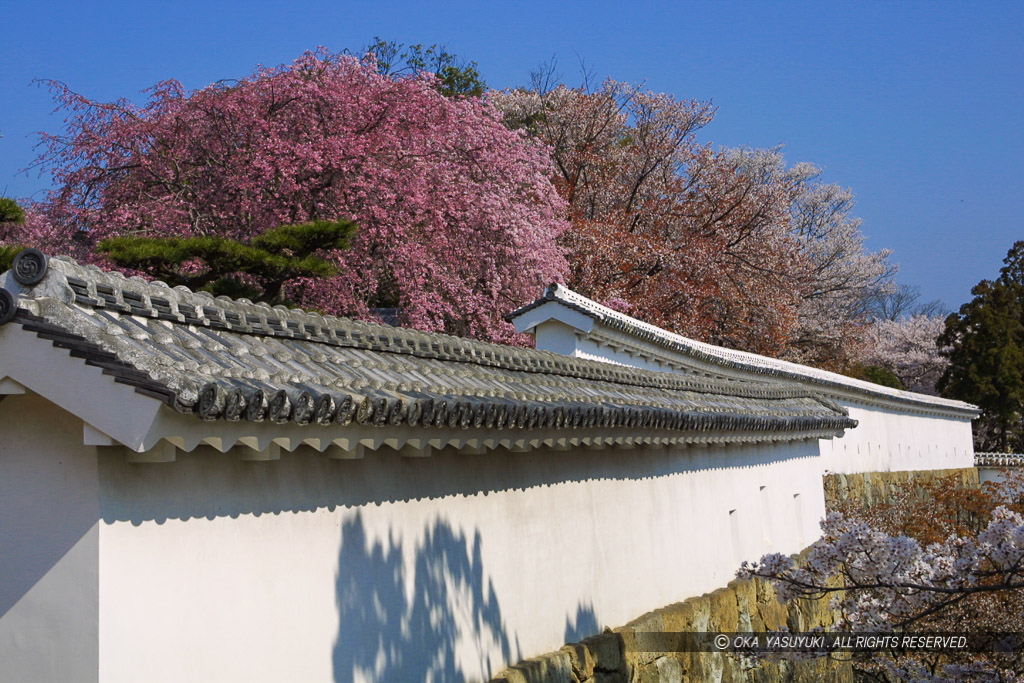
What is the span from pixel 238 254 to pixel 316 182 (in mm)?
5331

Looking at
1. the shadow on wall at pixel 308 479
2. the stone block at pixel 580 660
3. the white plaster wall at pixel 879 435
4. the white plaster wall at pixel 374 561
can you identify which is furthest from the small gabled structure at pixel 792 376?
the stone block at pixel 580 660

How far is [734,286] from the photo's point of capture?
96.7 feet

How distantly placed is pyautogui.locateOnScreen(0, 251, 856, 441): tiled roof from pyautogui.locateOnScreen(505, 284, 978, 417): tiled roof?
18.2ft

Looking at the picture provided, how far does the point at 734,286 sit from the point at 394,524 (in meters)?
24.7

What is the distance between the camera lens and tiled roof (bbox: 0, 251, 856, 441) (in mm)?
4020

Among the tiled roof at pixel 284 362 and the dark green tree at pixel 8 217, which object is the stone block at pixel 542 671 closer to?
the tiled roof at pixel 284 362

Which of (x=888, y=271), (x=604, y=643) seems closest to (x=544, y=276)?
(x=604, y=643)

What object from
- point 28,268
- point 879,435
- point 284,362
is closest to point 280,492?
point 284,362

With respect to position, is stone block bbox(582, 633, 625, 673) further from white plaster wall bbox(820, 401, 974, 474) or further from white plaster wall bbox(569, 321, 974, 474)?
white plaster wall bbox(820, 401, 974, 474)

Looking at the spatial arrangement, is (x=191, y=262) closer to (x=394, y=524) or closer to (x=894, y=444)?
(x=394, y=524)

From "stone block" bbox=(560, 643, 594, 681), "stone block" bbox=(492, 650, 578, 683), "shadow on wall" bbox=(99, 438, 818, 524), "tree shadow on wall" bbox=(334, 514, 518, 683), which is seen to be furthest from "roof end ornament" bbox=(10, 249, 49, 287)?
"stone block" bbox=(560, 643, 594, 681)

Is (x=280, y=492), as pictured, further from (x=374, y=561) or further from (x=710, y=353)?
(x=710, y=353)

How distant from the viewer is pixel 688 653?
1004cm

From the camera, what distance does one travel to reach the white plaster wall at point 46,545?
4.09 meters
